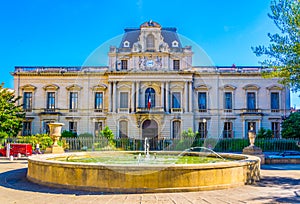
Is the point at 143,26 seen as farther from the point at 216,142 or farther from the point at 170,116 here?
the point at 216,142

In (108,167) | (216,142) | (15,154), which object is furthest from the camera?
(216,142)

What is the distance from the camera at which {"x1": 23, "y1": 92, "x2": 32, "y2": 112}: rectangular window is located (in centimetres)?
3938

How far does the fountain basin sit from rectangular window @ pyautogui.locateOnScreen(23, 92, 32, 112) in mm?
33055

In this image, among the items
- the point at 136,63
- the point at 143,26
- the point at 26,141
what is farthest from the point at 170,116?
the point at 26,141

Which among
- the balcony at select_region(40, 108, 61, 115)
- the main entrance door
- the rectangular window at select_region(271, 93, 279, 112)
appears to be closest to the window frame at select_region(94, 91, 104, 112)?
the balcony at select_region(40, 108, 61, 115)

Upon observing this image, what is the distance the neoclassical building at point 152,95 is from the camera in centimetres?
3725

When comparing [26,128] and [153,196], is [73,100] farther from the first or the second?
[153,196]

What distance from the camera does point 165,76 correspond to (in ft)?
122

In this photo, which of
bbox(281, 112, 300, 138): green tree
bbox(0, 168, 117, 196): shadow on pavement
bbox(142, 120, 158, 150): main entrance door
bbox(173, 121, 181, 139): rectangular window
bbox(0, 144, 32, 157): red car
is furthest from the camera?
bbox(142, 120, 158, 150): main entrance door

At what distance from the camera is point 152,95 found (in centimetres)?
3825

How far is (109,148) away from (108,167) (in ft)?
60.8

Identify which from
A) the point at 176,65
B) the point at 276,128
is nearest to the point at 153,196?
the point at 176,65

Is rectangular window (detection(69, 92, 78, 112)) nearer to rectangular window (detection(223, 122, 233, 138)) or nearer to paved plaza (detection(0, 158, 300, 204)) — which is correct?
rectangular window (detection(223, 122, 233, 138))

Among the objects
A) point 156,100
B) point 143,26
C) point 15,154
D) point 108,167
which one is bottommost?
point 15,154
